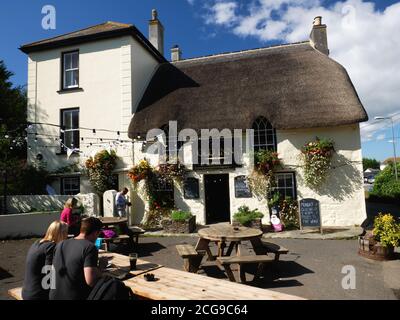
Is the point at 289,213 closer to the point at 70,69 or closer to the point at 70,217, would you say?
the point at 70,217

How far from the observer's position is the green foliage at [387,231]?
6.54 meters

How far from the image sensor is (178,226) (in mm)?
10594

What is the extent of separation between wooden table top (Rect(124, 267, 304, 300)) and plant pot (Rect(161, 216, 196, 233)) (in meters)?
6.50

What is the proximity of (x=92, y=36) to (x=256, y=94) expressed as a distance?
823cm

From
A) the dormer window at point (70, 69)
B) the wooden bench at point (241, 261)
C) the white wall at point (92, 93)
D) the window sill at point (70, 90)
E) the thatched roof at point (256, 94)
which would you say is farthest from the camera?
the dormer window at point (70, 69)

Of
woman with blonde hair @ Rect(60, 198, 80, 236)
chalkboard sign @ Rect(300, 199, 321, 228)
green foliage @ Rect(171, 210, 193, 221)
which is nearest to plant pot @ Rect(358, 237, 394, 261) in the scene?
chalkboard sign @ Rect(300, 199, 321, 228)

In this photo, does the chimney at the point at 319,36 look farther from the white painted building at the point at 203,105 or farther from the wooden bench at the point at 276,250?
the wooden bench at the point at 276,250

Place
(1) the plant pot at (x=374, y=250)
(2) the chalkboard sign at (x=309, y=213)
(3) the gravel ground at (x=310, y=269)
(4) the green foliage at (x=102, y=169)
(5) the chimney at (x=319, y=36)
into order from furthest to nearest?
1. (5) the chimney at (x=319, y=36)
2. (4) the green foliage at (x=102, y=169)
3. (2) the chalkboard sign at (x=309, y=213)
4. (1) the plant pot at (x=374, y=250)
5. (3) the gravel ground at (x=310, y=269)

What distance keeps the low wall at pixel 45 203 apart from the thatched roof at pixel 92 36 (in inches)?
295

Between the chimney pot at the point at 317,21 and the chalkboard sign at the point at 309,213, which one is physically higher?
the chimney pot at the point at 317,21

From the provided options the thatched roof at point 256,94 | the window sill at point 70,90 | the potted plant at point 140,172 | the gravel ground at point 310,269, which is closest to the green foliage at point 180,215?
the gravel ground at point 310,269

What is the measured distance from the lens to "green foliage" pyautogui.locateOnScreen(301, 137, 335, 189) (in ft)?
34.7

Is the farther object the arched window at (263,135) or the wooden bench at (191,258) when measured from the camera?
the arched window at (263,135)

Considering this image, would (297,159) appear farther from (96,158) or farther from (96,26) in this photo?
(96,26)
